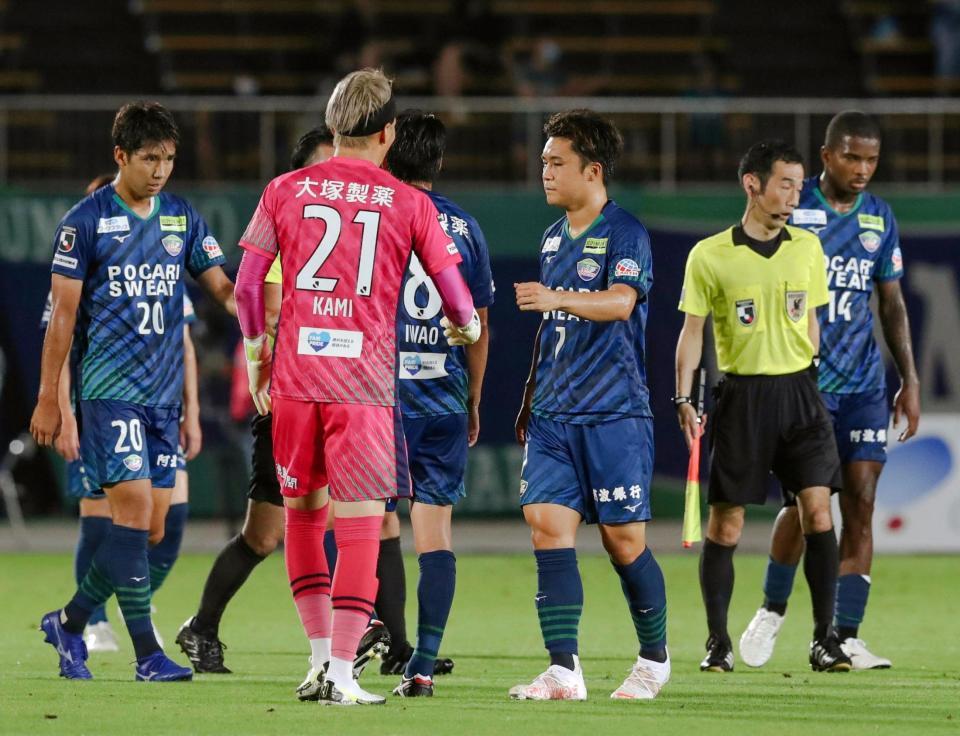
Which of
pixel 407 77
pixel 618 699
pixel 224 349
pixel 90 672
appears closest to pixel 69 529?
pixel 224 349

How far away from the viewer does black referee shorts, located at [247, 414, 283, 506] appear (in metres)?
8.00

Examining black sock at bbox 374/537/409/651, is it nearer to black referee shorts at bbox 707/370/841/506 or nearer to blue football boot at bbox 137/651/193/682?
blue football boot at bbox 137/651/193/682

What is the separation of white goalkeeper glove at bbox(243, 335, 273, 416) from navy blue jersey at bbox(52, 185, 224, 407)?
3.02 ft

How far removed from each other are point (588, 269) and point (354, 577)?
154cm

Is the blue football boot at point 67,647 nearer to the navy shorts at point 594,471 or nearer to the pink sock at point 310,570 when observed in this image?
the pink sock at point 310,570

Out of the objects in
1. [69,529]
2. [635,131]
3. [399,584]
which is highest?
[635,131]

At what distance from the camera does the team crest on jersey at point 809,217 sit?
8695mm

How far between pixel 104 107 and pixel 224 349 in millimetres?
2447

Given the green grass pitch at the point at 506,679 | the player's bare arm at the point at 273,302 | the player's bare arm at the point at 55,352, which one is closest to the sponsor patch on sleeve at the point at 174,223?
the player's bare arm at the point at 55,352

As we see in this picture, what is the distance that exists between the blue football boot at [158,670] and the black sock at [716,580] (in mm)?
2457

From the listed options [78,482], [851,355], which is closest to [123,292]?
[78,482]

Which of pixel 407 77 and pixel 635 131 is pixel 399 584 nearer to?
pixel 635 131

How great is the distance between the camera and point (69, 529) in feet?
54.2

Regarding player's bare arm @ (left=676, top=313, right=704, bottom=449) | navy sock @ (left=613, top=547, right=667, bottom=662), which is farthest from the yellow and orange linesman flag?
navy sock @ (left=613, top=547, right=667, bottom=662)
